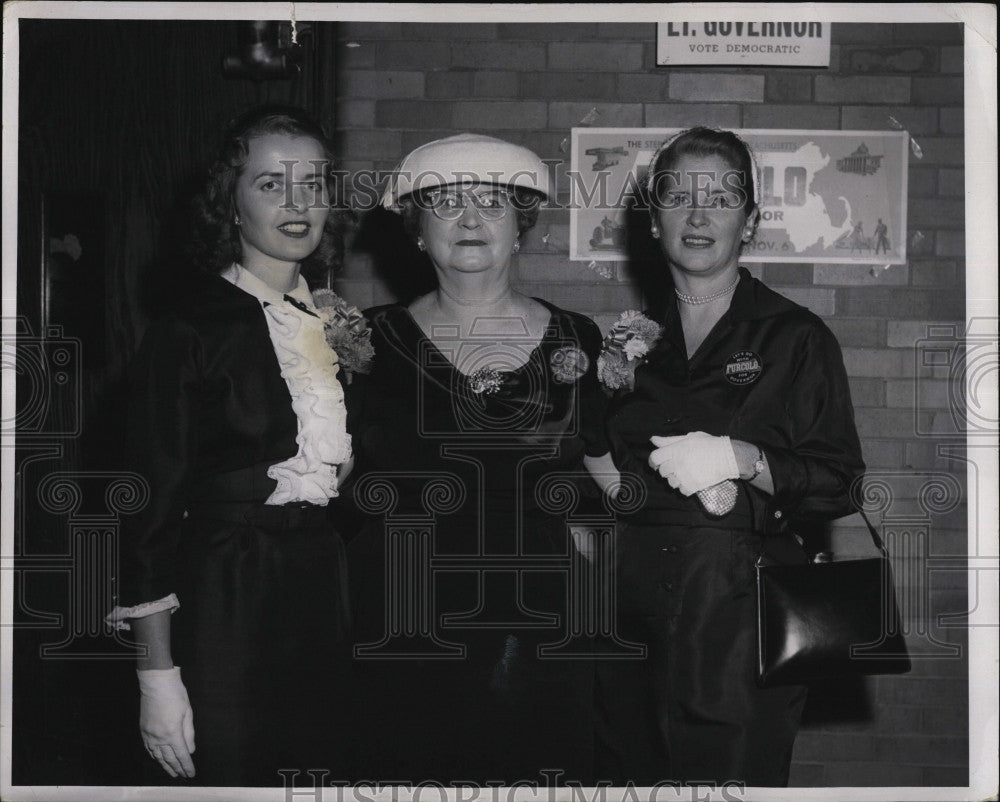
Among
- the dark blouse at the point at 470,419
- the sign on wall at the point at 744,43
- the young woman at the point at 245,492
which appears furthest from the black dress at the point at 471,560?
the sign on wall at the point at 744,43

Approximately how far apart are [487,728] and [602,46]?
73.9 inches

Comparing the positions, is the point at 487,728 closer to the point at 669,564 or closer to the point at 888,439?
the point at 669,564

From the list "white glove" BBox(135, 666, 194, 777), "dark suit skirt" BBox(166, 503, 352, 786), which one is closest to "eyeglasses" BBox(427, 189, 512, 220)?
"dark suit skirt" BBox(166, 503, 352, 786)

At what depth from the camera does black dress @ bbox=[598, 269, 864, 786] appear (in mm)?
2402

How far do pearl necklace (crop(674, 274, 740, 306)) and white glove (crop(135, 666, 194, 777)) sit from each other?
1552mm

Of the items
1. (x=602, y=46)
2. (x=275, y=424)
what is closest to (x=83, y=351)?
(x=275, y=424)

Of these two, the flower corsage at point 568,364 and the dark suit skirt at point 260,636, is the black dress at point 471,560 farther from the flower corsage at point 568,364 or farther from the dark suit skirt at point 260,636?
the dark suit skirt at point 260,636

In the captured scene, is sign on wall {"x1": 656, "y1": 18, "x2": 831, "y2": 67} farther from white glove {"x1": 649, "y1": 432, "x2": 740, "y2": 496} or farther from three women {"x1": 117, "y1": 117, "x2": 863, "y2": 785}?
white glove {"x1": 649, "y1": 432, "x2": 740, "y2": 496}

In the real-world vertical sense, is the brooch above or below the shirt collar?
below

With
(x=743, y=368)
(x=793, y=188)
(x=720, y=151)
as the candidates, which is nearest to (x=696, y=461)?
(x=743, y=368)

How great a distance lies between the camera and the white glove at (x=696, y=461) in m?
2.35

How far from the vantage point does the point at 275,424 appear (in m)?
2.36

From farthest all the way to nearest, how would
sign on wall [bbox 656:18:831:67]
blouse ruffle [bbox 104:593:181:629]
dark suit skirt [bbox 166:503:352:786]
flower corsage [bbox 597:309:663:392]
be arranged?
1. sign on wall [bbox 656:18:831:67]
2. flower corsage [bbox 597:309:663:392]
3. dark suit skirt [bbox 166:503:352:786]
4. blouse ruffle [bbox 104:593:181:629]

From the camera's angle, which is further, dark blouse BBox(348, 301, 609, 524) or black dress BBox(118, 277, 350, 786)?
dark blouse BBox(348, 301, 609, 524)
